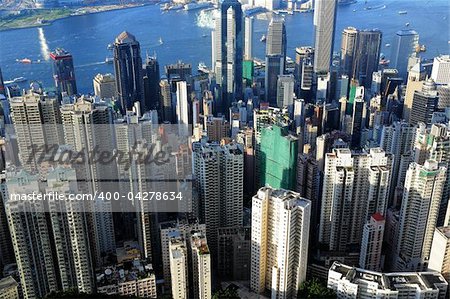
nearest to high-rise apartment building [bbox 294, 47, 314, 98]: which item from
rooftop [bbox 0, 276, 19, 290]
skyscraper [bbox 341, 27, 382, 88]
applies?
skyscraper [bbox 341, 27, 382, 88]

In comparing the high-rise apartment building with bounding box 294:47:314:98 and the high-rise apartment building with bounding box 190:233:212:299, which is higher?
the high-rise apartment building with bounding box 294:47:314:98

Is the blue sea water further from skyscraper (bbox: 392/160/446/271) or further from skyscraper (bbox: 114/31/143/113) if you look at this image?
skyscraper (bbox: 392/160/446/271)

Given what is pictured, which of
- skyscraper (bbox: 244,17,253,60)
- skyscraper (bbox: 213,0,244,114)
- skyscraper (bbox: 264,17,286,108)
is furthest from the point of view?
skyscraper (bbox: 244,17,253,60)

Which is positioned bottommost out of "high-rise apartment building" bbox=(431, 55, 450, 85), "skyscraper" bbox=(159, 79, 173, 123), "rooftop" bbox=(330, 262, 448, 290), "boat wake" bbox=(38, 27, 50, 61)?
"rooftop" bbox=(330, 262, 448, 290)

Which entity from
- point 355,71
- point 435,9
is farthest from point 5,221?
point 435,9

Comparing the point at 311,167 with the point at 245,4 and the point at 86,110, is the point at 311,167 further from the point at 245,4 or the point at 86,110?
the point at 245,4

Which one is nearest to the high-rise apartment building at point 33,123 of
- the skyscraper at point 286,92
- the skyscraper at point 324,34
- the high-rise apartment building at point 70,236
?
the high-rise apartment building at point 70,236

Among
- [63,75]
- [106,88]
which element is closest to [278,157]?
[106,88]
